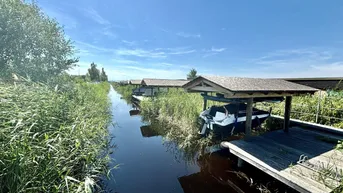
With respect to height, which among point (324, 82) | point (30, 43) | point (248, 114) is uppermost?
point (30, 43)

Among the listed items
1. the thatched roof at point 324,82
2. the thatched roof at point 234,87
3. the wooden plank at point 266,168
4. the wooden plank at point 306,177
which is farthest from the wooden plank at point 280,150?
the thatched roof at point 324,82

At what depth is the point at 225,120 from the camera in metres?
5.51

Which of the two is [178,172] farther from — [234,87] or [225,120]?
[234,87]

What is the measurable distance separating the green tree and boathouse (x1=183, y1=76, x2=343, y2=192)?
899 cm

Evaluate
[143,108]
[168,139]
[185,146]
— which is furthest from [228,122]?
[143,108]

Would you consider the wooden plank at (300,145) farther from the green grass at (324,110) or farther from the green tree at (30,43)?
the green tree at (30,43)

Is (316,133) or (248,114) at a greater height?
(248,114)


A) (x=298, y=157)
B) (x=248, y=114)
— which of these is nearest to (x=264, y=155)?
(x=298, y=157)

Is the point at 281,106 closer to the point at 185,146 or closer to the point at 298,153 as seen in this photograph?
the point at 298,153

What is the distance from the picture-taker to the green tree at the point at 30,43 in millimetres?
7883

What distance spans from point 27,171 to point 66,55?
33.8 feet

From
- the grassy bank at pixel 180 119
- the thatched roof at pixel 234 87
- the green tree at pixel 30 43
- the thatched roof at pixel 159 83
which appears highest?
the green tree at pixel 30 43

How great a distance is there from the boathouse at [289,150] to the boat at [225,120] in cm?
72

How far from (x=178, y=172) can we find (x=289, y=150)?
119 inches
